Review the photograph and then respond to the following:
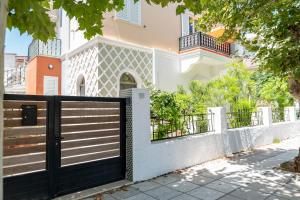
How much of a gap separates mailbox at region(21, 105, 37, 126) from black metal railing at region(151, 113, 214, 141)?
10.6 ft

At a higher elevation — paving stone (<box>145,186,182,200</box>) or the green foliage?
the green foliage

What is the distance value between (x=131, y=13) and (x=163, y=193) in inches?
404

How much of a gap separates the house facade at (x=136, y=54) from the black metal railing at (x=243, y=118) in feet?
14.4

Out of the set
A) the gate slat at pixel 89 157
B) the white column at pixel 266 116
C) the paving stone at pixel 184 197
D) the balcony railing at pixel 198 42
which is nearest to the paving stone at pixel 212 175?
the paving stone at pixel 184 197

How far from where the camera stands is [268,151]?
9.71 metres

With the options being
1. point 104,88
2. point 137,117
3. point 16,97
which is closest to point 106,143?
point 137,117

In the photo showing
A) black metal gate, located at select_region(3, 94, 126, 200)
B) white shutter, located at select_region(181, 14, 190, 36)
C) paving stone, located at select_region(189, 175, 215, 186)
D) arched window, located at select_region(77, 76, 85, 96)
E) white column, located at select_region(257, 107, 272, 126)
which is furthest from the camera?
white shutter, located at select_region(181, 14, 190, 36)

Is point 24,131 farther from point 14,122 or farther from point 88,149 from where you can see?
point 88,149

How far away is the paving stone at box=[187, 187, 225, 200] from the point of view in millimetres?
5062

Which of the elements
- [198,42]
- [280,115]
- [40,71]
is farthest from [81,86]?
[280,115]

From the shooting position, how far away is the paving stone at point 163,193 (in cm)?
510

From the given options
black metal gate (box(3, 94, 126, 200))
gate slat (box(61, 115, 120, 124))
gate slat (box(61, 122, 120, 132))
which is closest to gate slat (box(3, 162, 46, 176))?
black metal gate (box(3, 94, 126, 200))

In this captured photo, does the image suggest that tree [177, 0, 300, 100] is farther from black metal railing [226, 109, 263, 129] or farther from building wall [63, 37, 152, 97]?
building wall [63, 37, 152, 97]

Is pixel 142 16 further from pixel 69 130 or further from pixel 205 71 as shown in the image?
pixel 69 130
